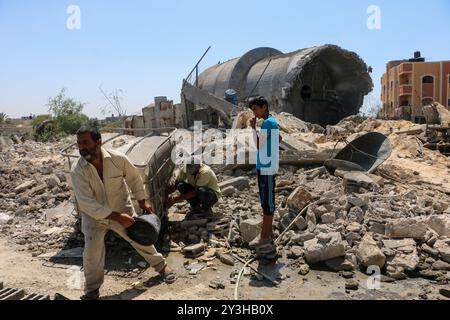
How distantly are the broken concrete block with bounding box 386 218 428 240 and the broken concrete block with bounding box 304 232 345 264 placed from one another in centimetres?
69

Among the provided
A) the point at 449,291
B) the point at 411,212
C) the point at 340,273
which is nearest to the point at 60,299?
the point at 340,273

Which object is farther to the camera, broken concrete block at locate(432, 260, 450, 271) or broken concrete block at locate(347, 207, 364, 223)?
broken concrete block at locate(347, 207, 364, 223)

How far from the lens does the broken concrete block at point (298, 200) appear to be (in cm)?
537

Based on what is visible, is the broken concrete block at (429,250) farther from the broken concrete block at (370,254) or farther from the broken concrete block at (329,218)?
the broken concrete block at (329,218)

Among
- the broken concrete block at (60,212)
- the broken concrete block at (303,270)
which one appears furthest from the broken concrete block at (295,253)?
the broken concrete block at (60,212)

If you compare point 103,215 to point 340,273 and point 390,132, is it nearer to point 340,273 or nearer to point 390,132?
point 340,273

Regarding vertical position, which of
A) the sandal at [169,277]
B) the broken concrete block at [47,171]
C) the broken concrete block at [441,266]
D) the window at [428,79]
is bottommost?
the sandal at [169,277]

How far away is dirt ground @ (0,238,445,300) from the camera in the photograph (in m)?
3.77

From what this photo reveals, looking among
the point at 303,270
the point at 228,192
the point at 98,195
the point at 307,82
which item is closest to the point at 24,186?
the point at 228,192

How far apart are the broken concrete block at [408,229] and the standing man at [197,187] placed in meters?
2.15

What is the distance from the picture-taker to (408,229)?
4551 mm

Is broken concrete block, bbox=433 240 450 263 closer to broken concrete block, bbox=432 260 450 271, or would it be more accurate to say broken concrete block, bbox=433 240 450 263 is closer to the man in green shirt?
broken concrete block, bbox=432 260 450 271

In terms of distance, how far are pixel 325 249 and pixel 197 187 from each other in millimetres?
1879

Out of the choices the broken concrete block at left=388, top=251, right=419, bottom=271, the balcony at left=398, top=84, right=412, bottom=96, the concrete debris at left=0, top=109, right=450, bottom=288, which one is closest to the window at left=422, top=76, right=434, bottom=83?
the balcony at left=398, top=84, right=412, bottom=96
